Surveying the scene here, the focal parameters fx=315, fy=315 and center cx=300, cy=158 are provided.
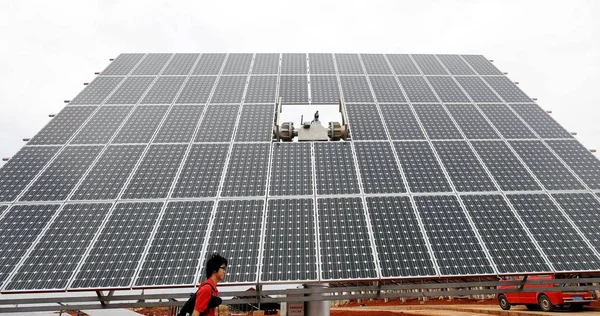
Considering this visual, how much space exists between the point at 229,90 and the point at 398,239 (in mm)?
8863

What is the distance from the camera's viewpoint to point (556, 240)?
740 cm

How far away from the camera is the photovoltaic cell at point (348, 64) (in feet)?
47.1

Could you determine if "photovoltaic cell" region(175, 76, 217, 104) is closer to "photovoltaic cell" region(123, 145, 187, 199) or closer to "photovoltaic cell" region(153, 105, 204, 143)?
"photovoltaic cell" region(153, 105, 204, 143)

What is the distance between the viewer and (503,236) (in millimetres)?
7449

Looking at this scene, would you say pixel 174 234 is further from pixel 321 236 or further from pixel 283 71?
pixel 283 71

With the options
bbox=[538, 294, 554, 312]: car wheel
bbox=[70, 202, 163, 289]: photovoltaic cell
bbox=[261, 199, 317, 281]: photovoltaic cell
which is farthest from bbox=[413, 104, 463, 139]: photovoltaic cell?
bbox=[538, 294, 554, 312]: car wheel

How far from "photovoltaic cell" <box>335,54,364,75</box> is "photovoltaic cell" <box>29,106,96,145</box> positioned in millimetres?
10297

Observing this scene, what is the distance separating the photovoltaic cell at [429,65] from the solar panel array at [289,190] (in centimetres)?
119

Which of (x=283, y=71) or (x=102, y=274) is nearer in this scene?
(x=102, y=274)

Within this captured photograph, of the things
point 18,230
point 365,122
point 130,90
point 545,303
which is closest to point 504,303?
point 545,303

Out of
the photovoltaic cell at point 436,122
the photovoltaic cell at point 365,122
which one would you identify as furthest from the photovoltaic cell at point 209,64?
the photovoltaic cell at point 436,122

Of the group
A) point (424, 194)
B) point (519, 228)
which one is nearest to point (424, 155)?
point (424, 194)

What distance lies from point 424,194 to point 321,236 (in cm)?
317

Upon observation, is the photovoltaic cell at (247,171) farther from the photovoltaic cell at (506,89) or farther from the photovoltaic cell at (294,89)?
the photovoltaic cell at (506,89)
